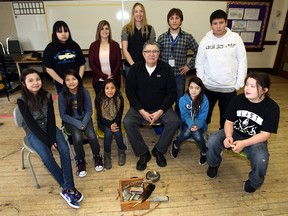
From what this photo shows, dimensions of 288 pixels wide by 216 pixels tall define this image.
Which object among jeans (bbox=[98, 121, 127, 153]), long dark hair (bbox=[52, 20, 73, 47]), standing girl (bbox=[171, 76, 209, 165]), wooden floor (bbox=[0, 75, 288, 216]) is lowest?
wooden floor (bbox=[0, 75, 288, 216])

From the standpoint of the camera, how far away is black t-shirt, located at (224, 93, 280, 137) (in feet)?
5.68

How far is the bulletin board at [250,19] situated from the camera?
16.4 ft

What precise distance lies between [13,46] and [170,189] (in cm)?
459

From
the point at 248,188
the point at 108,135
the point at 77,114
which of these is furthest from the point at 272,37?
the point at 77,114

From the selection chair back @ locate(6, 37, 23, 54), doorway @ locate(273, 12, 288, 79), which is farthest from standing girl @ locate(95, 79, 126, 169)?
doorway @ locate(273, 12, 288, 79)

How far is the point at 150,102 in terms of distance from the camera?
92.5 inches

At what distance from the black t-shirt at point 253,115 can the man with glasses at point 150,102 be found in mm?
580

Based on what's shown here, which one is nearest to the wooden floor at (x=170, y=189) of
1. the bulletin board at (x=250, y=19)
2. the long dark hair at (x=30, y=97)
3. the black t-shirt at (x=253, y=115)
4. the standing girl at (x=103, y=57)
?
the black t-shirt at (x=253, y=115)

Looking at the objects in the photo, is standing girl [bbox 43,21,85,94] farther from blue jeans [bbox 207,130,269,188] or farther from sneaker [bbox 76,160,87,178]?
blue jeans [bbox 207,130,269,188]

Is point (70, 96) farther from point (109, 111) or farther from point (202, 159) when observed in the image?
point (202, 159)

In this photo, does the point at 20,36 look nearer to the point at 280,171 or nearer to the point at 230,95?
the point at 230,95

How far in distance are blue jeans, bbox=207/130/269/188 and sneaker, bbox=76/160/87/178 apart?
4.11 ft

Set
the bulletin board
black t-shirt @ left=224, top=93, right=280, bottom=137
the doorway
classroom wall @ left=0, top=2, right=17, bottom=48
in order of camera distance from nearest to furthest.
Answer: black t-shirt @ left=224, top=93, right=280, bottom=137
classroom wall @ left=0, top=2, right=17, bottom=48
the bulletin board
the doorway

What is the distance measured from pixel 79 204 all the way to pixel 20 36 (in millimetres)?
4443
